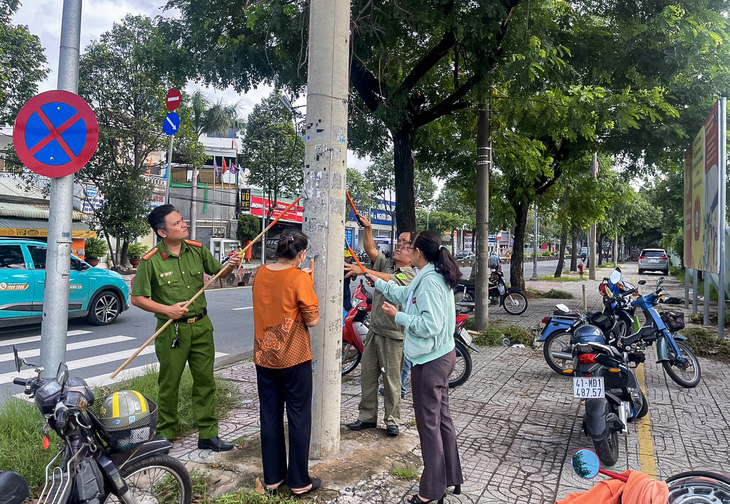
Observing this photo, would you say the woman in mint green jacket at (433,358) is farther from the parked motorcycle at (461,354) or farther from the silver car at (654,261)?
the silver car at (654,261)

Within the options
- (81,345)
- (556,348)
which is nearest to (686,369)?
(556,348)

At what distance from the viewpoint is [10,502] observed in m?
2.26

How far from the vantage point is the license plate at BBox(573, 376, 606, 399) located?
4.07 m

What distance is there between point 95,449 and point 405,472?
6.74ft

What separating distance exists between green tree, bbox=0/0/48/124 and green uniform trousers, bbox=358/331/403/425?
47.3 feet

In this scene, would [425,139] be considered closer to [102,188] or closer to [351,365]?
[351,365]

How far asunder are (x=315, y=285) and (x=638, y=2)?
802 centimetres

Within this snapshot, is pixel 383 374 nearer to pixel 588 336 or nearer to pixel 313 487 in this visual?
pixel 313 487

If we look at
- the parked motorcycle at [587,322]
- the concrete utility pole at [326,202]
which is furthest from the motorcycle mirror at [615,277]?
the concrete utility pole at [326,202]

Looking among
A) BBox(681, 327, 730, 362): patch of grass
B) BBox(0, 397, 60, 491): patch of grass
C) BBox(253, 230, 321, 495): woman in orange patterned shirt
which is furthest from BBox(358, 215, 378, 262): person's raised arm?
BBox(681, 327, 730, 362): patch of grass

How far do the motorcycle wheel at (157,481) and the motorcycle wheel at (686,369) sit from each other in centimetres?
571

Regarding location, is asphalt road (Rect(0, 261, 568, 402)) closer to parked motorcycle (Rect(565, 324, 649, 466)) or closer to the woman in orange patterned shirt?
the woman in orange patterned shirt

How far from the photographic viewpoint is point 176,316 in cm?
387

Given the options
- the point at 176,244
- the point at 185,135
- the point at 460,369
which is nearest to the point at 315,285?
the point at 176,244
